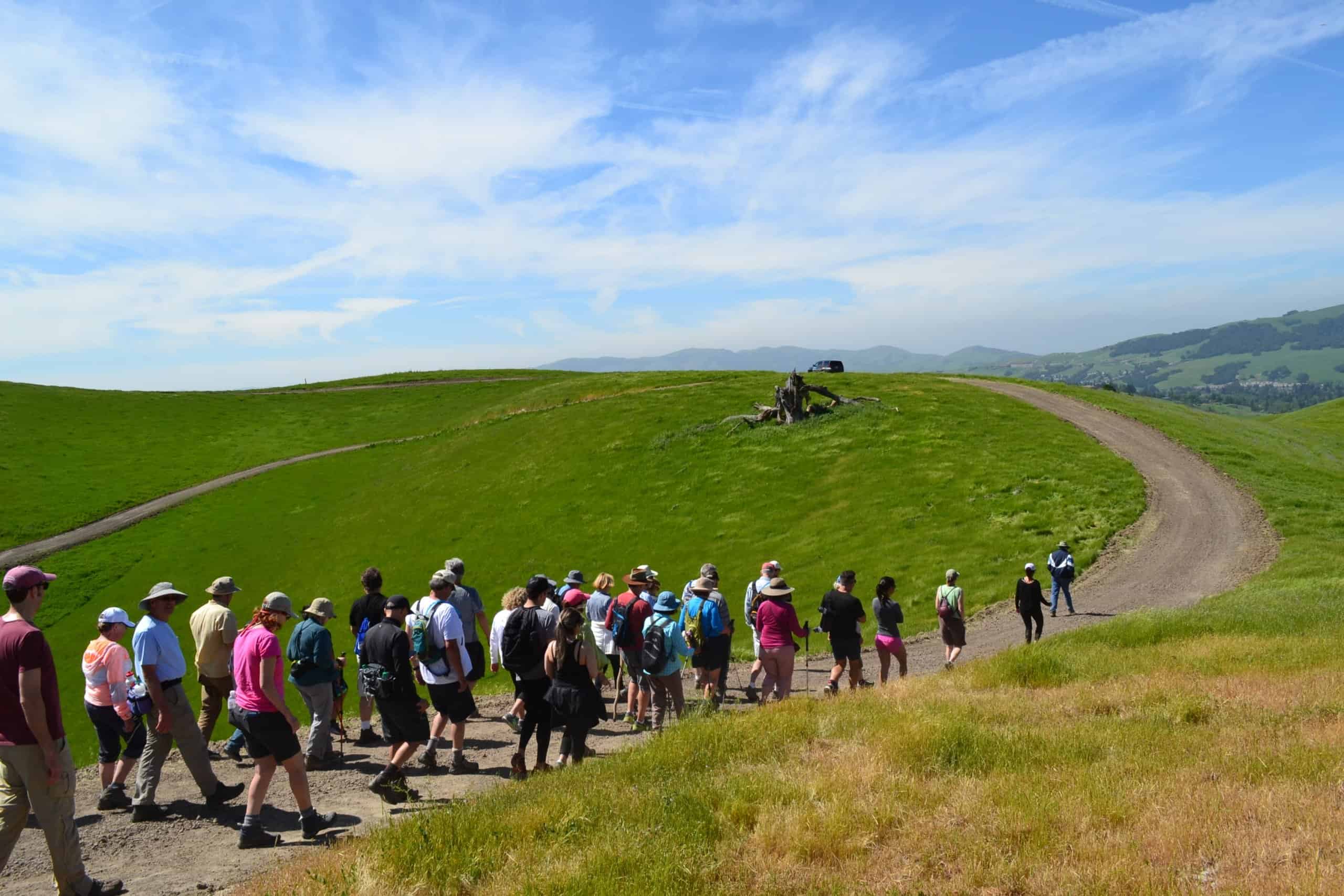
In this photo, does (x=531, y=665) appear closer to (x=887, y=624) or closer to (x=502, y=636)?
(x=502, y=636)

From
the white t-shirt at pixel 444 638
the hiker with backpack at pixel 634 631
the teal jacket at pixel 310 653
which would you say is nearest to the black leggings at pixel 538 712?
the white t-shirt at pixel 444 638

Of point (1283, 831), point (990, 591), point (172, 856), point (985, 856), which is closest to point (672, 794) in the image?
point (985, 856)

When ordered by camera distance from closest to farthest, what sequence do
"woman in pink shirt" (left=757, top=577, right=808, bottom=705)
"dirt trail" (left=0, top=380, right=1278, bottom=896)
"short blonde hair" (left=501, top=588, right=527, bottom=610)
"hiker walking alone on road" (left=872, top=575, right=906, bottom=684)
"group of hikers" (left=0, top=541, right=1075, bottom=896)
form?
"group of hikers" (left=0, top=541, right=1075, bottom=896)
"dirt trail" (left=0, top=380, right=1278, bottom=896)
"short blonde hair" (left=501, top=588, right=527, bottom=610)
"woman in pink shirt" (left=757, top=577, right=808, bottom=705)
"hiker walking alone on road" (left=872, top=575, right=906, bottom=684)

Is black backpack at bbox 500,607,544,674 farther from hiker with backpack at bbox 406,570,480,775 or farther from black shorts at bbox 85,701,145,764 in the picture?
black shorts at bbox 85,701,145,764

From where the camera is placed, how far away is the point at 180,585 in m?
37.4

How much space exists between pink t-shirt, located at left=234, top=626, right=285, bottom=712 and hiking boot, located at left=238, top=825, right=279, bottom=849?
1334 mm

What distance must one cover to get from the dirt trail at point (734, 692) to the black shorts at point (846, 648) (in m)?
2.32

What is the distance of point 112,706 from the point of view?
33.2ft

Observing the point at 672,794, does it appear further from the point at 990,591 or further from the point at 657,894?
the point at 990,591

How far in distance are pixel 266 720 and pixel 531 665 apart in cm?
313

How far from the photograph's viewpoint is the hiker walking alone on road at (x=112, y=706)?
9914mm

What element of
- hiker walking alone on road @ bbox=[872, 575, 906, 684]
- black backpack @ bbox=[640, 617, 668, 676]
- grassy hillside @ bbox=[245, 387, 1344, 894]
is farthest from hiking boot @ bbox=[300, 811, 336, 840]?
hiker walking alone on road @ bbox=[872, 575, 906, 684]

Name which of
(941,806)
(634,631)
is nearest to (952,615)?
(634,631)

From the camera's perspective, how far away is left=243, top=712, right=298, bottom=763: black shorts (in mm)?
8391
